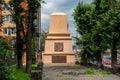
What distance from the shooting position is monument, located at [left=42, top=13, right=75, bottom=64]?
6088 centimetres

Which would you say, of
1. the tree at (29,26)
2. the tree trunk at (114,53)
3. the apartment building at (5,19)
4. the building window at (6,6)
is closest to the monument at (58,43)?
the apartment building at (5,19)

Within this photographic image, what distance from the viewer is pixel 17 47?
3500 cm

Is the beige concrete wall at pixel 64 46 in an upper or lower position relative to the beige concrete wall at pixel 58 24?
lower

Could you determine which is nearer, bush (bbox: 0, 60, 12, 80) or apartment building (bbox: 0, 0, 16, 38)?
bush (bbox: 0, 60, 12, 80)

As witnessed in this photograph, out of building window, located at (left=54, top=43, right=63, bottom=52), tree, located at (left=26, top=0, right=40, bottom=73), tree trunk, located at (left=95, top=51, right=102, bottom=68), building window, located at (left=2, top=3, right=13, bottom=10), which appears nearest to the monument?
building window, located at (left=54, top=43, right=63, bottom=52)

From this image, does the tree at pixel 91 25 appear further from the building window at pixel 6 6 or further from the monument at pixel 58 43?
the building window at pixel 6 6

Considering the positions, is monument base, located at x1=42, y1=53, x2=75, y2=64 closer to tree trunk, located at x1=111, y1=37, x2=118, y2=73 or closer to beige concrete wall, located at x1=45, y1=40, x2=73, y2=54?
beige concrete wall, located at x1=45, y1=40, x2=73, y2=54

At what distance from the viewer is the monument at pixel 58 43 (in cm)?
6088

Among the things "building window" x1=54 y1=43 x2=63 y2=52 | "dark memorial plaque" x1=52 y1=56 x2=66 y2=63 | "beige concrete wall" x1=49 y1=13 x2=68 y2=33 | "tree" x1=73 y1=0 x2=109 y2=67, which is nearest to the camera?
"tree" x1=73 y1=0 x2=109 y2=67

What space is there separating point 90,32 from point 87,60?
7640 millimetres

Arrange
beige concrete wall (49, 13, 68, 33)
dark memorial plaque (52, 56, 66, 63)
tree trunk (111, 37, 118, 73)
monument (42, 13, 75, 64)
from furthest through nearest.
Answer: beige concrete wall (49, 13, 68, 33)
monument (42, 13, 75, 64)
dark memorial plaque (52, 56, 66, 63)
tree trunk (111, 37, 118, 73)

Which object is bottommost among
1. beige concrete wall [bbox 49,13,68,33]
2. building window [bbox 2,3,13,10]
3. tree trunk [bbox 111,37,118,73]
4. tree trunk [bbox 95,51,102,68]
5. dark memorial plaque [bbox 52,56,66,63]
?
dark memorial plaque [bbox 52,56,66,63]

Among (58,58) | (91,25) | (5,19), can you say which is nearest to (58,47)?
(58,58)

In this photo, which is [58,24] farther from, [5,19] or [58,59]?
[5,19]
